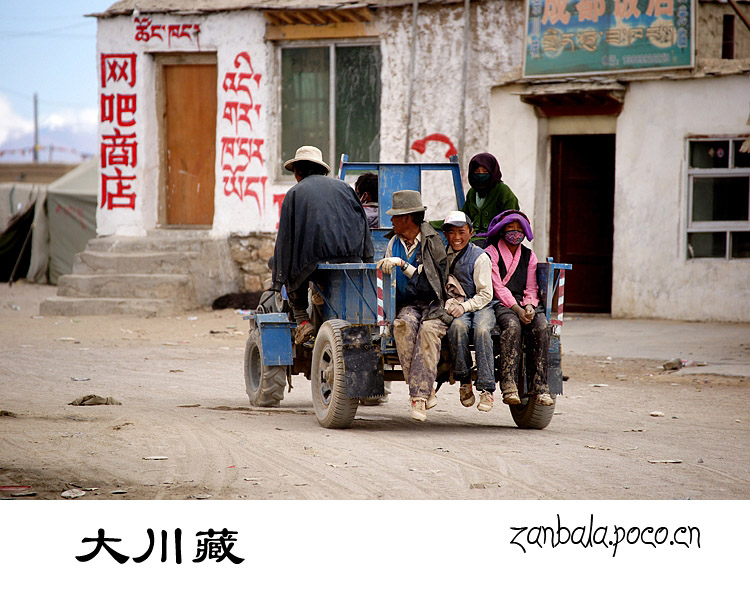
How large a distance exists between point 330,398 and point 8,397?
9.79 ft

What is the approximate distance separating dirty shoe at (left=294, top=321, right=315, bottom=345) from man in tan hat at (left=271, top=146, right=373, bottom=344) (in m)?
0.29

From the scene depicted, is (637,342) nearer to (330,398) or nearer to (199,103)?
(330,398)

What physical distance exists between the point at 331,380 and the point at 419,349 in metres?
0.73

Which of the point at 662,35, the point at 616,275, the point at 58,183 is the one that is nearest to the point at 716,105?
the point at 662,35

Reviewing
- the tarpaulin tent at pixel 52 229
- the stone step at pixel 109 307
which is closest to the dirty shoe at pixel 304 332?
the stone step at pixel 109 307

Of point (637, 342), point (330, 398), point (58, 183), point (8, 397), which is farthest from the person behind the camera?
point (58, 183)

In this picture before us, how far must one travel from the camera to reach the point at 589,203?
16.4 m

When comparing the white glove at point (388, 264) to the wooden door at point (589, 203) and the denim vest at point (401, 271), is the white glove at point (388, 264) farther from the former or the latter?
the wooden door at point (589, 203)

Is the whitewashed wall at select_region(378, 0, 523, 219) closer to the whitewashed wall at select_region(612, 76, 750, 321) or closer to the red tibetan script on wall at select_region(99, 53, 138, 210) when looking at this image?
the whitewashed wall at select_region(612, 76, 750, 321)

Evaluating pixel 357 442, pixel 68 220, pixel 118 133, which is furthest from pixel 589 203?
pixel 68 220

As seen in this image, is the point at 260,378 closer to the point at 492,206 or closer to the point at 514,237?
the point at 492,206

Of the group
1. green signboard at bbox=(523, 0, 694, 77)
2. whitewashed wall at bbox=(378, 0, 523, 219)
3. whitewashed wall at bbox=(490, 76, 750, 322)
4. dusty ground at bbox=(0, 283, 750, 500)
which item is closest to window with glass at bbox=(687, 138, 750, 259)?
whitewashed wall at bbox=(490, 76, 750, 322)

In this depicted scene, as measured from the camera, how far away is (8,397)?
29.0 ft

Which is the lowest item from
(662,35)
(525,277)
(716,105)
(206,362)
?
(206,362)
